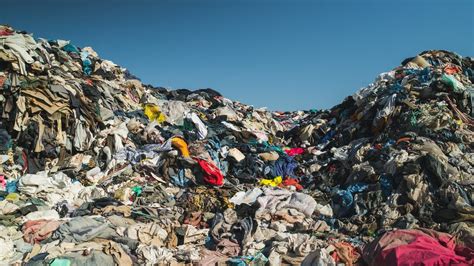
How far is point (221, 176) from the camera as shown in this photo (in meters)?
8.66

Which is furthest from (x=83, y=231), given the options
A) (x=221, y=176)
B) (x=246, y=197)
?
(x=221, y=176)

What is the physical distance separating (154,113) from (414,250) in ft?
30.6

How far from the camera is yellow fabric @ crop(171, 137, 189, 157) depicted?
30.3 ft

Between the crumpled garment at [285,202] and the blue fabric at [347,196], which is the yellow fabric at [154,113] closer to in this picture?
the crumpled garment at [285,202]

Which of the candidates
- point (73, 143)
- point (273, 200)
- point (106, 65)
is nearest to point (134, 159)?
point (73, 143)

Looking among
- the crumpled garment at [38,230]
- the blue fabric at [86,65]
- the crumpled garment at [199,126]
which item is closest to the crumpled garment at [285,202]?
the crumpled garment at [38,230]

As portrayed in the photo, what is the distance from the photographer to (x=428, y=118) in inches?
351

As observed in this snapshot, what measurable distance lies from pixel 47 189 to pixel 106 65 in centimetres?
919

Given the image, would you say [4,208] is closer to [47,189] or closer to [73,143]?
[47,189]

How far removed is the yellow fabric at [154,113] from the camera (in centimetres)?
1201

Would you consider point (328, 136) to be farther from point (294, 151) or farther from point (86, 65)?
point (86, 65)

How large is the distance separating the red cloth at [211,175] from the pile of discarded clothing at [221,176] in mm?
48

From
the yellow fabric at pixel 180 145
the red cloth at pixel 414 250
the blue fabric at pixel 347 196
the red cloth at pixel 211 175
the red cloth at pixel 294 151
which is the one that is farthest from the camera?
the red cloth at pixel 294 151

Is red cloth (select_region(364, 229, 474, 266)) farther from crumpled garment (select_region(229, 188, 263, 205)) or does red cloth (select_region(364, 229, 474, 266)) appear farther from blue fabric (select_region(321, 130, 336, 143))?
blue fabric (select_region(321, 130, 336, 143))
